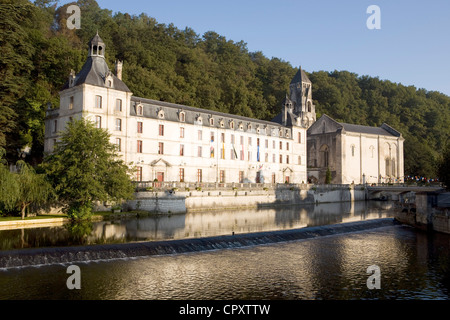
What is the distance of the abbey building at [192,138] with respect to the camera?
155 ft

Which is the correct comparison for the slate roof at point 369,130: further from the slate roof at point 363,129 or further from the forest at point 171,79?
the forest at point 171,79

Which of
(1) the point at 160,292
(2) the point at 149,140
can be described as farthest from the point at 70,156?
(1) the point at 160,292

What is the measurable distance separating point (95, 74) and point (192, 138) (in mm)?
16501

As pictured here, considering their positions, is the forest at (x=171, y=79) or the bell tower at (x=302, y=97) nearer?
the forest at (x=171, y=79)

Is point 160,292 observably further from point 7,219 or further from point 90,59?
point 90,59

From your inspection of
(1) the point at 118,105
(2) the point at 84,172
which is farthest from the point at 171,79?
(2) the point at 84,172

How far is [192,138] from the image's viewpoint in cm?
5700

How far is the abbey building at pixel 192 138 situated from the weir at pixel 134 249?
18.1 m

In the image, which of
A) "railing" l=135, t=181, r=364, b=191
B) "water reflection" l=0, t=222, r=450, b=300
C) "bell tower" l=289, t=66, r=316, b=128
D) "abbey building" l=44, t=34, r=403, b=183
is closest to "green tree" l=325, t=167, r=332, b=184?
"abbey building" l=44, t=34, r=403, b=183

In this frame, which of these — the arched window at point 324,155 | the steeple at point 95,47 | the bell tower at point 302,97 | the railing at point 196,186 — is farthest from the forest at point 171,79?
the arched window at point 324,155

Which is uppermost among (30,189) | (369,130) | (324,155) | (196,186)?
(369,130)

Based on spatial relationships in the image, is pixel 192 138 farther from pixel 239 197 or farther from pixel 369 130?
pixel 369 130

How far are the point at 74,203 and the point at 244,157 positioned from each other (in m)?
33.5

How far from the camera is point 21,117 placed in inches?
1992
